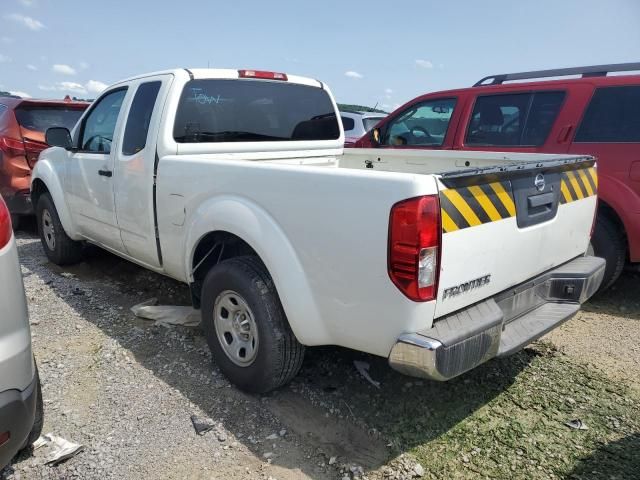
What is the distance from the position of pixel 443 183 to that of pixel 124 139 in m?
2.67

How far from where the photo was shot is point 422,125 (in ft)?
18.7

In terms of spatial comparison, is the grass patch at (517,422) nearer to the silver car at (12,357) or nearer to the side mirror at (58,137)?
the silver car at (12,357)

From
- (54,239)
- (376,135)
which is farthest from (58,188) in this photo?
(376,135)

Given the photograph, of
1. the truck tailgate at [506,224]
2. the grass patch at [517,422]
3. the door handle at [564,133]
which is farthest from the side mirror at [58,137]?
the door handle at [564,133]

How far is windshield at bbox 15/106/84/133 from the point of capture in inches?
246

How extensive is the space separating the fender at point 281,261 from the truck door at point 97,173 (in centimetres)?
169

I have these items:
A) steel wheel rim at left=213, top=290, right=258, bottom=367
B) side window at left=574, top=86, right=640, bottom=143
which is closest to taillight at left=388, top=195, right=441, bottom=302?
steel wheel rim at left=213, top=290, right=258, bottom=367

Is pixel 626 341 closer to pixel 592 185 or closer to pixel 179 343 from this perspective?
pixel 592 185

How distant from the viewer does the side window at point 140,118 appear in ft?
11.7

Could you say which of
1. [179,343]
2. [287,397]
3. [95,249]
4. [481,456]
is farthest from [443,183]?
[95,249]

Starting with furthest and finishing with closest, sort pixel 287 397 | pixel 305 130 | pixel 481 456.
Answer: pixel 305 130, pixel 287 397, pixel 481 456

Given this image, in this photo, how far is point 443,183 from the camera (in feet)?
6.88

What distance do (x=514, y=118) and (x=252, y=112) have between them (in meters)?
2.71

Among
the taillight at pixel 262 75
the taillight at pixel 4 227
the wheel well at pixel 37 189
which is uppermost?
the taillight at pixel 262 75
